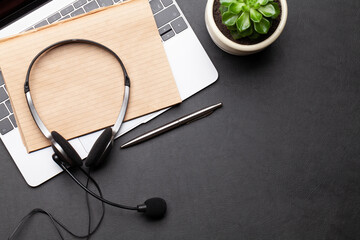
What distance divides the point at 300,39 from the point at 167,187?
0.42 m

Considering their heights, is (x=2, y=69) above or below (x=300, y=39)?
above

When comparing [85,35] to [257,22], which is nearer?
[257,22]

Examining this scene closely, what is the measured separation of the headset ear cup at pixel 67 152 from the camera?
62 cm

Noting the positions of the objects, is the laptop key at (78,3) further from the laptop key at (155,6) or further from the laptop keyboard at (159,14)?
the laptop key at (155,6)

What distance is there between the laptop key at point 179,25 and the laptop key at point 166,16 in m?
0.01

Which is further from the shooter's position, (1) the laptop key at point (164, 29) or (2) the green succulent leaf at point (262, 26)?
(1) the laptop key at point (164, 29)

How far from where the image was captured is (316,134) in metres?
0.70

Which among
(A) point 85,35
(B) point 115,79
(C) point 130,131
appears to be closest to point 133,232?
(C) point 130,131

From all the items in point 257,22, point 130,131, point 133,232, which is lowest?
point 133,232

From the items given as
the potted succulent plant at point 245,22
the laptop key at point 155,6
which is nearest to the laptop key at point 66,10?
the laptop key at point 155,6

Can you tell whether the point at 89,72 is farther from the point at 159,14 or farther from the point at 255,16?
the point at 255,16

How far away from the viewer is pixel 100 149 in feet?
2.06

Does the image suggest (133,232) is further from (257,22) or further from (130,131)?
(257,22)

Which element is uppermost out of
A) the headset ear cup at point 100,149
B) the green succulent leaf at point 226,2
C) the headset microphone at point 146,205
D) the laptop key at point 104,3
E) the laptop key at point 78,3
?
the laptop key at point 78,3
